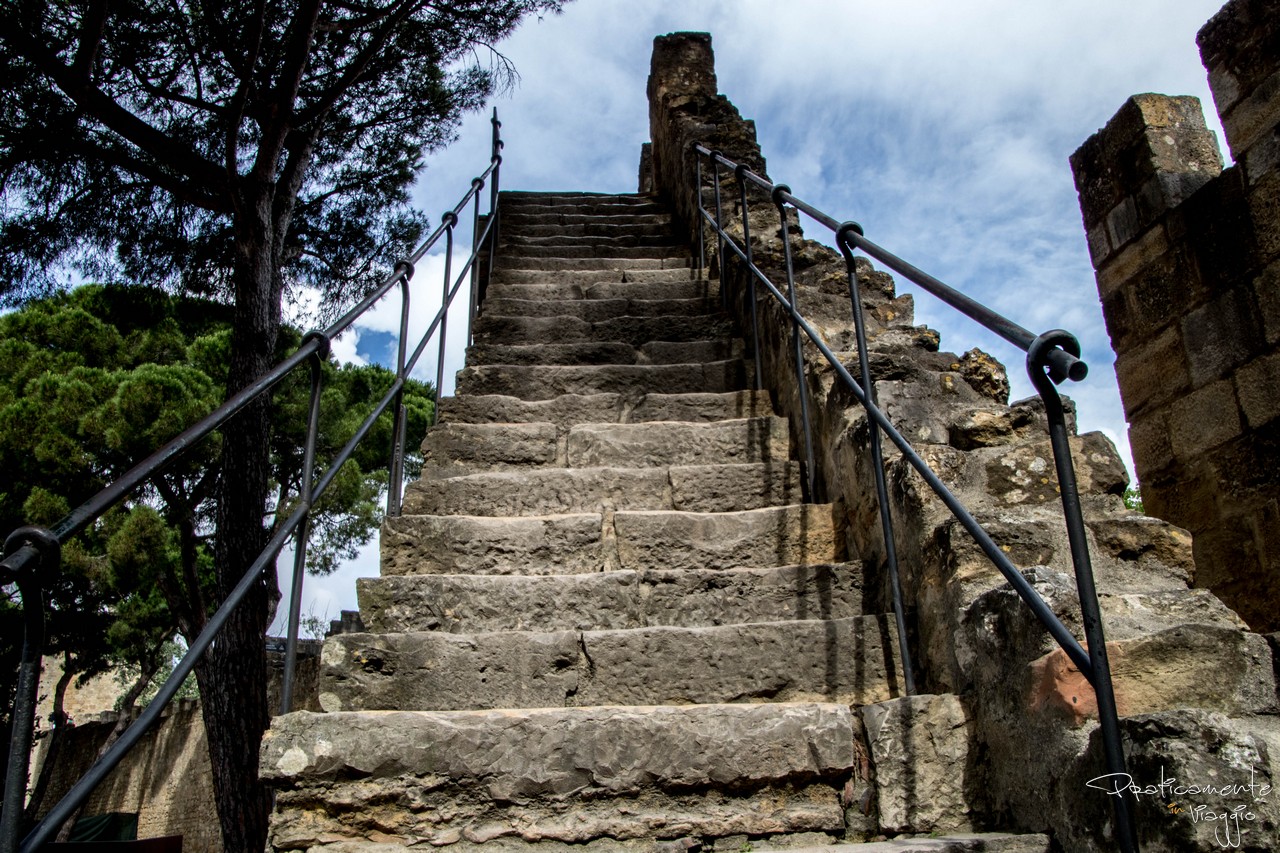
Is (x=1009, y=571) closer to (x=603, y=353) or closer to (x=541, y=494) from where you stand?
(x=541, y=494)

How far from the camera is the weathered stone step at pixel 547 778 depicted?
1.77 m

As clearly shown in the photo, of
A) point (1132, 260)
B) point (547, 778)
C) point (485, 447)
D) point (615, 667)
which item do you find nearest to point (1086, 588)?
point (547, 778)

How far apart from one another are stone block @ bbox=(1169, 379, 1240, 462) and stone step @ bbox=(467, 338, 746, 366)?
72.1 inches

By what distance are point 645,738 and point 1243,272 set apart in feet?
9.76

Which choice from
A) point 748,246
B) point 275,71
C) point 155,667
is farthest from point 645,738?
point 155,667

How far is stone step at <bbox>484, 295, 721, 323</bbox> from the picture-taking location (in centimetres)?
497

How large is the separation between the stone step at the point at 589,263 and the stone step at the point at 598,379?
1940 millimetres

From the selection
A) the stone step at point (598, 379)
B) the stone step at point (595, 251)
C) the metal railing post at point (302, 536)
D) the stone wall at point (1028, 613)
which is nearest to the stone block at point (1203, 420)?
the stone wall at point (1028, 613)

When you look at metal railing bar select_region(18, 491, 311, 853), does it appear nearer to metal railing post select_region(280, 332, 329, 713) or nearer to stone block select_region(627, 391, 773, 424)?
metal railing post select_region(280, 332, 329, 713)

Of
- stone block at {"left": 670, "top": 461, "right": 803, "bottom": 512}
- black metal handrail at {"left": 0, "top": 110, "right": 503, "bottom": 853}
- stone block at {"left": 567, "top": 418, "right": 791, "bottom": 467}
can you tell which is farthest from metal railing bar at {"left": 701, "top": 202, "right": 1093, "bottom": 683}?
black metal handrail at {"left": 0, "top": 110, "right": 503, "bottom": 853}

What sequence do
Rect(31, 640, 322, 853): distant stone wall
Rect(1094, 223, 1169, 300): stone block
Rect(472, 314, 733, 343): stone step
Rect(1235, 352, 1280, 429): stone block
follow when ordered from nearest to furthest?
1. Rect(1235, 352, 1280, 429): stone block
2. Rect(1094, 223, 1169, 300): stone block
3. Rect(472, 314, 733, 343): stone step
4. Rect(31, 640, 322, 853): distant stone wall

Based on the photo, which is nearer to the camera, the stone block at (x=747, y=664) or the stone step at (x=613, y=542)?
the stone block at (x=747, y=664)

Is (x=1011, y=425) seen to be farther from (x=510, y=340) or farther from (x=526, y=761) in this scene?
(x=510, y=340)

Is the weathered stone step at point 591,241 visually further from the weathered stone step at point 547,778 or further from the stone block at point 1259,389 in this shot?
the weathered stone step at point 547,778
